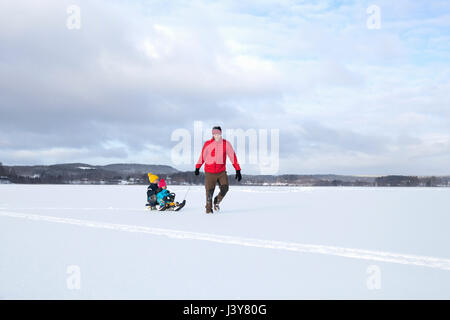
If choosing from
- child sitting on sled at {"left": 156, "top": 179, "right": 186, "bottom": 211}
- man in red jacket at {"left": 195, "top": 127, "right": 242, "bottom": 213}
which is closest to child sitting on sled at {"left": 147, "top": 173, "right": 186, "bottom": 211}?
child sitting on sled at {"left": 156, "top": 179, "right": 186, "bottom": 211}

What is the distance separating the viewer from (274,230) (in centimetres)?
562

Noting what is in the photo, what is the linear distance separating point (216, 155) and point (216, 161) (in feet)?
0.52

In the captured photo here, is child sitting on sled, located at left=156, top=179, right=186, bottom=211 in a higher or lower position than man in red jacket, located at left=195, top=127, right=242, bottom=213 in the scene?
lower

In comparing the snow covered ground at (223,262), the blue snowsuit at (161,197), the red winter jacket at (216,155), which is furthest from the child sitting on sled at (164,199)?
the snow covered ground at (223,262)

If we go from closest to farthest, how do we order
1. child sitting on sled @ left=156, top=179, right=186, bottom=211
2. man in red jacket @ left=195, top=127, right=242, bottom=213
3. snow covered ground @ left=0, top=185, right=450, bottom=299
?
snow covered ground @ left=0, top=185, right=450, bottom=299
man in red jacket @ left=195, top=127, right=242, bottom=213
child sitting on sled @ left=156, top=179, right=186, bottom=211

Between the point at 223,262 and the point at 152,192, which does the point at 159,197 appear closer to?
the point at 152,192

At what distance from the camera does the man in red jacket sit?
29.3 feet

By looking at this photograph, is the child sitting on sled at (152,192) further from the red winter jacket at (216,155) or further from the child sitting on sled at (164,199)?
the red winter jacket at (216,155)

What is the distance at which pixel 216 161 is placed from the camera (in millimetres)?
8938

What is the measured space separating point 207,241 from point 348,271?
6.62 ft

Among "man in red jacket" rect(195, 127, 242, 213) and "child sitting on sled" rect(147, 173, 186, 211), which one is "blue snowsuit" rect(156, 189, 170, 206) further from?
"man in red jacket" rect(195, 127, 242, 213)

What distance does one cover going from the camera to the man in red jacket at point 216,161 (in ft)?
29.3
